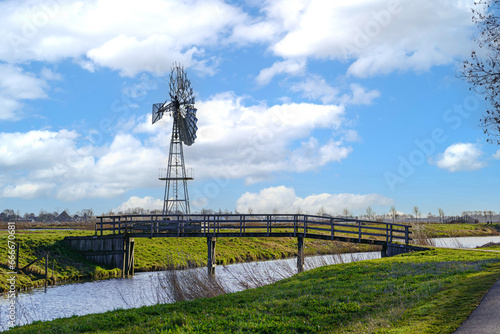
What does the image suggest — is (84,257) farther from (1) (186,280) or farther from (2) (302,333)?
(2) (302,333)

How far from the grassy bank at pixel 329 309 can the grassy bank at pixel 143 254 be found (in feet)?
18.8

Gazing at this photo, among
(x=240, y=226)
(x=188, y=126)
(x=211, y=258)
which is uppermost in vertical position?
(x=188, y=126)

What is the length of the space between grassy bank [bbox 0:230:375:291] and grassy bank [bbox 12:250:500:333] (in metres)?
5.73

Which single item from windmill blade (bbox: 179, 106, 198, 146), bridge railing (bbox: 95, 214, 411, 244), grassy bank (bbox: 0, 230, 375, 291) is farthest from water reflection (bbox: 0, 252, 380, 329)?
windmill blade (bbox: 179, 106, 198, 146)

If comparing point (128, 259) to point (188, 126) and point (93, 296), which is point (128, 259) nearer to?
point (93, 296)

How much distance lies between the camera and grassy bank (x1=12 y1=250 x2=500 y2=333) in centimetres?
1021

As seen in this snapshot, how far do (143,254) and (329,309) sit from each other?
27.3 m

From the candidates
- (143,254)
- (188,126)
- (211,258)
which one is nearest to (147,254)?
(143,254)

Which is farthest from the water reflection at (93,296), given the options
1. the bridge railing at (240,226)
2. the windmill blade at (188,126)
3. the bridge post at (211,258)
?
the windmill blade at (188,126)

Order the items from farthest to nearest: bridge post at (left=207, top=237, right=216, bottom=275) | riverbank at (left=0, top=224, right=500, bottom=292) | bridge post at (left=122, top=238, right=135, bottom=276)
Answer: bridge post at (left=122, top=238, right=135, bottom=276), bridge post at (left=207, top=237, right=216, bottom=275), riverbank at (left=0, top=224, right=500, bottom=292)

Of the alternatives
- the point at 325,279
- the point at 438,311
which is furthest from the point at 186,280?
the point at 438,311

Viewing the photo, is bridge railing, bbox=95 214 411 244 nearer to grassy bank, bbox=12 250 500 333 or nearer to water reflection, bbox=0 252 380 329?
water reflection, bbox=0 252 380 329

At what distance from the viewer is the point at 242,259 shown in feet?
127

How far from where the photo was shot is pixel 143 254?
36438 mm
